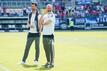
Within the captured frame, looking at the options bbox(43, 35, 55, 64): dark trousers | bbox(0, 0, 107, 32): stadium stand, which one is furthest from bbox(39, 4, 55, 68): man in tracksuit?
bbox(0, 0, 107, 32): stadium stand

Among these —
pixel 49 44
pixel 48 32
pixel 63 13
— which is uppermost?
pixel 48 32

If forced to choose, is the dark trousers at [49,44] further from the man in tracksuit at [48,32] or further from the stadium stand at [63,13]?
the stadium stand at [63,13]

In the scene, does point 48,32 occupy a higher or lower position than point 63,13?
higher

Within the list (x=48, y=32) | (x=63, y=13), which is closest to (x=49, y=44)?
(x=48, y=32)

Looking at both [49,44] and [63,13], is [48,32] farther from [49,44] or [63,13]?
[63,13]

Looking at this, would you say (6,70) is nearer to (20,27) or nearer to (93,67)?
(93,67)

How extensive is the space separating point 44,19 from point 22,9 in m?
31.3

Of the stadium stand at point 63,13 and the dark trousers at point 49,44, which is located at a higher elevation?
the dark trousers at point 49,44

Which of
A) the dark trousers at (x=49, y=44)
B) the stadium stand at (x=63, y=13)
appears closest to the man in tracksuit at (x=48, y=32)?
the dark trousers at (x=49, y=44)

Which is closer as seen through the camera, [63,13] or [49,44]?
[49,44]

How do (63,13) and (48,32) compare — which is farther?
(63,13)

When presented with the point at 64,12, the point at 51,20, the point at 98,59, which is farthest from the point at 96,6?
the point at 51,20

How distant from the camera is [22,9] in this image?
44375 mm

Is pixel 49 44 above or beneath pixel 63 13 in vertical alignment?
above
